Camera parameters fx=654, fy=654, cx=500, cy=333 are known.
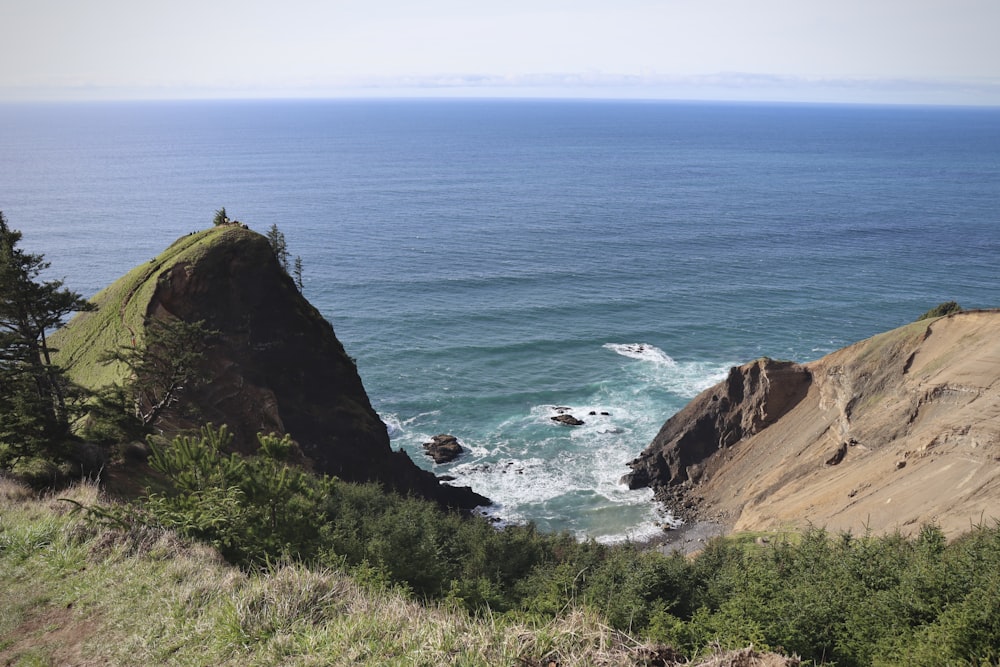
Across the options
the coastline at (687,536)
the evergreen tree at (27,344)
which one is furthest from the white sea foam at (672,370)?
the evergreen tree at (27,344)

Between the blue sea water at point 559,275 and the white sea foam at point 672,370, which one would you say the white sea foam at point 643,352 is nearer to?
the white sea foam at point 672,370

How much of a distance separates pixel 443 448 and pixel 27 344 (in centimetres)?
3199

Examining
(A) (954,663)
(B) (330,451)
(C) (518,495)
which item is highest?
(A) (954,663)

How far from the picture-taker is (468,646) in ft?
32.3

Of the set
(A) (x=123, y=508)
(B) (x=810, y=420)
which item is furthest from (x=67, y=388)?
(B) (x=810, y=420)

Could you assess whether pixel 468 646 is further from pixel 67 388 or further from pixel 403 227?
pixel 403 227

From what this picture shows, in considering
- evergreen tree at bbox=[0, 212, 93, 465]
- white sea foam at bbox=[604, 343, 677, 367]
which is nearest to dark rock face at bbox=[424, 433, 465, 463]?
white sea foam at bbox=[604, 343, 677, 367]

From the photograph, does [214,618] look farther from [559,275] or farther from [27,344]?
[559,275]

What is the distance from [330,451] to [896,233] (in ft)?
364

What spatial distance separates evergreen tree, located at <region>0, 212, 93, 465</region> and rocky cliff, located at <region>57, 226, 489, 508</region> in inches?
365

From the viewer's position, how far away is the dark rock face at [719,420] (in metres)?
47.4

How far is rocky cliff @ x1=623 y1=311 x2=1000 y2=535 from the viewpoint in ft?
104

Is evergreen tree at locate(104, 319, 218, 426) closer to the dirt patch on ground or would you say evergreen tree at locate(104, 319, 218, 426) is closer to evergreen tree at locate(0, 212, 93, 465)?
evergreen tree at locate(0, 212, 93, 465)

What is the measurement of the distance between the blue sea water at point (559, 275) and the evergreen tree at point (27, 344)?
29791 millimetres
